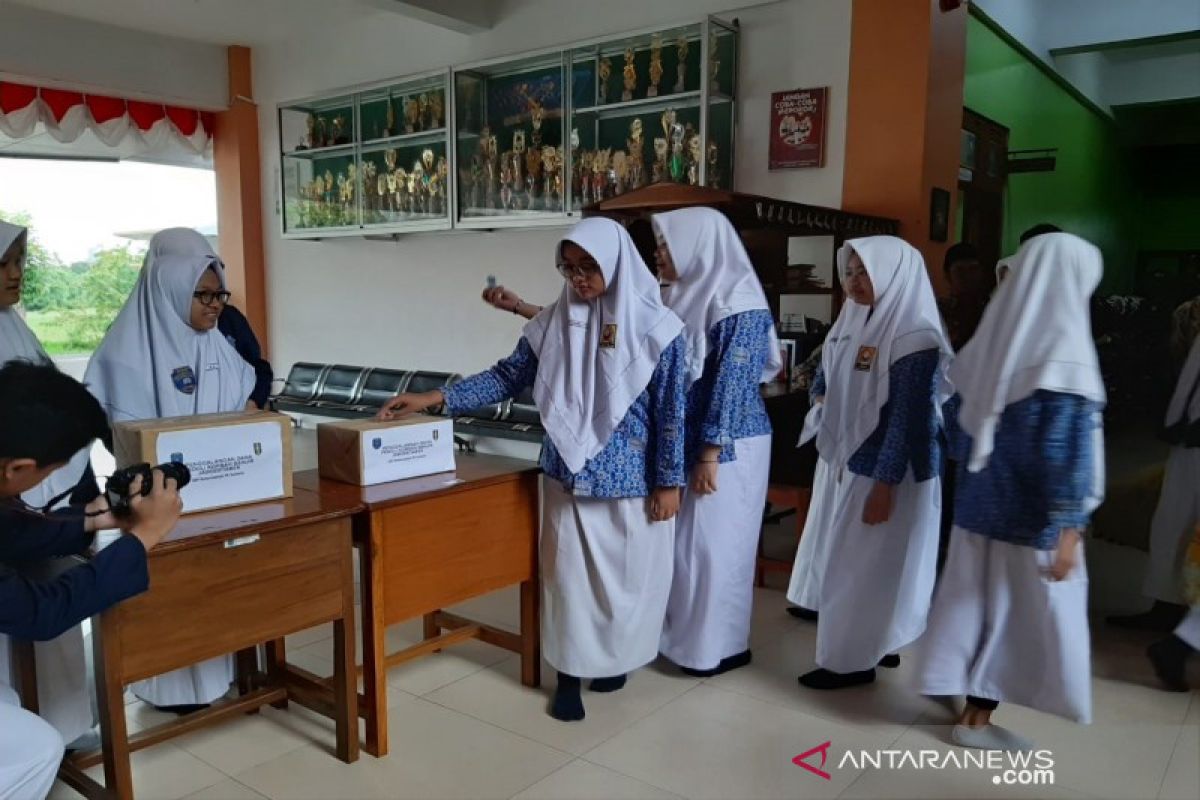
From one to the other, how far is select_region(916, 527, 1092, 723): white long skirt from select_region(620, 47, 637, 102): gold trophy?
345 centimetres

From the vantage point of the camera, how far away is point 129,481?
1.75m

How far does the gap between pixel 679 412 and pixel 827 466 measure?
0.92m

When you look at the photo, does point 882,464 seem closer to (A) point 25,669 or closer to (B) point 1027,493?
(B) point 1027,493

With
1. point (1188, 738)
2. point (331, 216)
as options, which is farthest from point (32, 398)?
point (331, 216)

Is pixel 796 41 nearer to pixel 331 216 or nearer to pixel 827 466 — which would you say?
pixel 827 466

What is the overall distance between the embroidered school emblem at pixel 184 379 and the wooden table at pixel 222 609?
493 mm

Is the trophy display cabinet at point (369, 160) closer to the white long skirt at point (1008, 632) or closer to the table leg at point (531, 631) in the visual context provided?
the table leg at point (531, 631)

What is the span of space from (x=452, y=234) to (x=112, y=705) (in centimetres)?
450

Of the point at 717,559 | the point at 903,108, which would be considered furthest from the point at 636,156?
the point at 717,559

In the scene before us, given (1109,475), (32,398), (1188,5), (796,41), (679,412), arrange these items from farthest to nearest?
(1188,5), (796,41), (1109,475), (679,412), (32,398)

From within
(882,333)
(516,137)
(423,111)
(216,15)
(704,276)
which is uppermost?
(216,15)

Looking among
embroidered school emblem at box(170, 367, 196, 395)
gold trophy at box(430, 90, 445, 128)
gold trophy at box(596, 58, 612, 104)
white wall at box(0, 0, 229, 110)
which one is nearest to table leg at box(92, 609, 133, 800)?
embroidered school emblem at box(170, 367, 196, 395)

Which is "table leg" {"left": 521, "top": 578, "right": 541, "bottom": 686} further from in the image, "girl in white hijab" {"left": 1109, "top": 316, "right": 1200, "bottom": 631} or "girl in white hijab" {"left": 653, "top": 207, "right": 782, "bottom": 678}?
"girl in white hijab" {"left": 1109, "top": 316, "right": 1200, "bottom": 631}

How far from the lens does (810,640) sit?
315 cm
